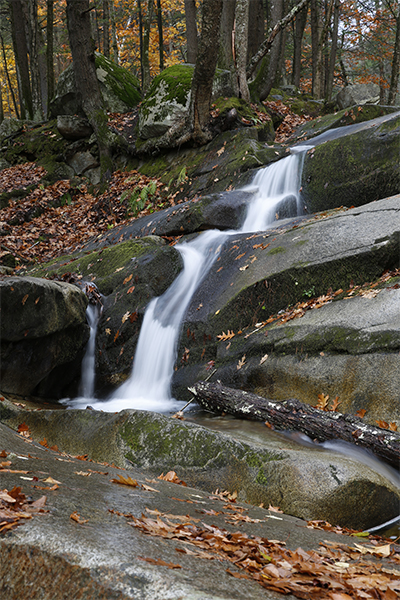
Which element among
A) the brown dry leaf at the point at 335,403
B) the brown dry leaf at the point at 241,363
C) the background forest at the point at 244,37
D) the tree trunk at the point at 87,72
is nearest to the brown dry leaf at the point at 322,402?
the brown dry leaf at the point at 335,403

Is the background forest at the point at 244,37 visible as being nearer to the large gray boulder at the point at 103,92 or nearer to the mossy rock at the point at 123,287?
the large gray boulder at the point at 103,92

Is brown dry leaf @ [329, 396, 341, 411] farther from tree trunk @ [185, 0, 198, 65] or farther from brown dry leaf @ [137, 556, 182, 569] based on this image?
tree trunk @ [185, 0, 198, 65]

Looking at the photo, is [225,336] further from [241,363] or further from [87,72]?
[87,72]

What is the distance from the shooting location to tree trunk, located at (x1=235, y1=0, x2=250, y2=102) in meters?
12.6

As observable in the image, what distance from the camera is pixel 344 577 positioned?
188cm

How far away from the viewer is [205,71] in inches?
450

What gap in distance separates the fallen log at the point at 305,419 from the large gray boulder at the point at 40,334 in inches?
107

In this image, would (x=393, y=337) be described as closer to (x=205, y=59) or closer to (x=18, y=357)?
(x=18, y=357)

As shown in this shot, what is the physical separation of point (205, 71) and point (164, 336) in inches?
309

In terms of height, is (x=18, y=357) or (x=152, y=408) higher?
(x=18, y=357)

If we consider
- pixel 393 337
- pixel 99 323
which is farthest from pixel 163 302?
pixel 393 337

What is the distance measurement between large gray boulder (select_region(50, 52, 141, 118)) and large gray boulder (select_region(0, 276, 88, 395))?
516 inches

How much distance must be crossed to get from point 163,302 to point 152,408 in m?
2.09

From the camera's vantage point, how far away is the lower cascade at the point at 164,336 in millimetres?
6934
